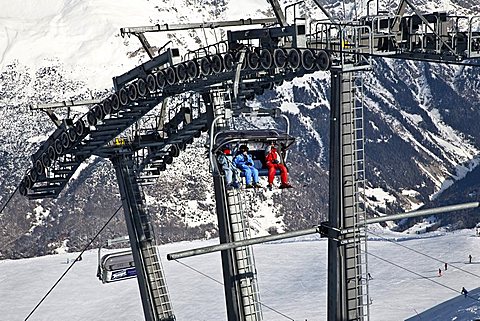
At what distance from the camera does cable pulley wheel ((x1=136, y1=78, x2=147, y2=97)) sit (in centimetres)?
2411

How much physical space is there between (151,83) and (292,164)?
107674 millimetres

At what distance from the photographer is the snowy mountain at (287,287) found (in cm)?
5322

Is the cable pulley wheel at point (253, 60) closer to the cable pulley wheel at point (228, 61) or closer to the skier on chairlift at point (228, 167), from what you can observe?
the cable pulley wheel at point (228, 61)

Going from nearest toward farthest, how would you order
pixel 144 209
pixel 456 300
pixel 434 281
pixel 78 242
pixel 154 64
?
pixel 154 64 < pixel 144 209 < pixel 456 300 < pixel 434 281 < pixel 78 242

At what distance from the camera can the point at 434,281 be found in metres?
58.1

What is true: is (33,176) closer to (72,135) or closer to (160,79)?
(72,135)

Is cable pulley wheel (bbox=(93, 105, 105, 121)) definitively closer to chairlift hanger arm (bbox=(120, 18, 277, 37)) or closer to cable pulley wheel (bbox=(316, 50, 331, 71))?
chairlift hanger arm (bbox=(120, 18, 277, 37))

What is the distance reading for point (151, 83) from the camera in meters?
23.8

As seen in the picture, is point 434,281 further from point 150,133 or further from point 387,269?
point 150,133

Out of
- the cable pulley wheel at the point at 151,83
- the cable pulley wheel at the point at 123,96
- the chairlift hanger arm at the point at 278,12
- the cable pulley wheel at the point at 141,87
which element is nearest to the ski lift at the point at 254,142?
the chairlift hanger arm at the point at 278,12

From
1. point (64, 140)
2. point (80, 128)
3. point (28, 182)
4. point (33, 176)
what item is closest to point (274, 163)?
point (80, 128)

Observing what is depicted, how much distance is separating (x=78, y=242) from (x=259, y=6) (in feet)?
205

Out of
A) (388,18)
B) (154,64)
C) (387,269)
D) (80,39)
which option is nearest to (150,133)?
(154,64)

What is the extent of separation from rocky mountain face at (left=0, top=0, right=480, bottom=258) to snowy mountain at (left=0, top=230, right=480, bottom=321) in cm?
2343
